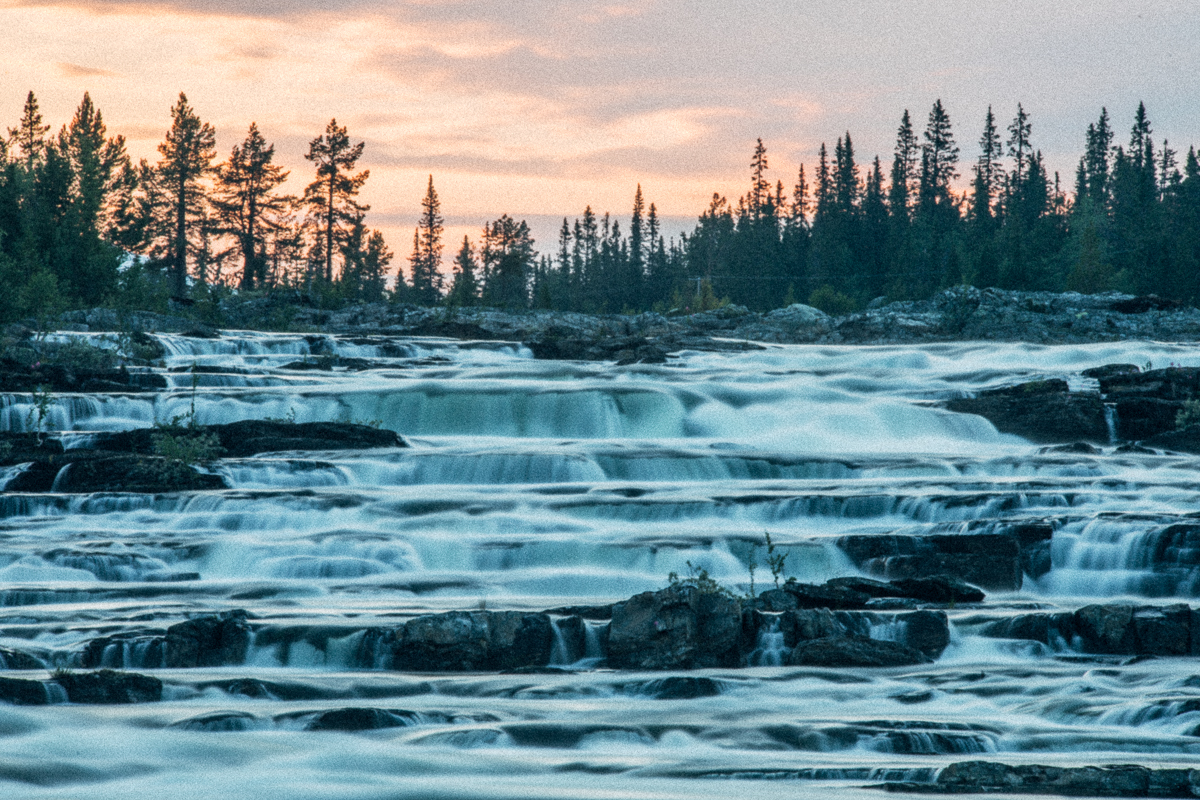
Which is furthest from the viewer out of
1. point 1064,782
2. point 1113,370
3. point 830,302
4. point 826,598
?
point 830,302

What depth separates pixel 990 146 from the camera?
107 metres

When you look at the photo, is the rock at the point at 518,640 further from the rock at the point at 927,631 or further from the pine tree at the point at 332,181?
the pine tree at the point at 332,181

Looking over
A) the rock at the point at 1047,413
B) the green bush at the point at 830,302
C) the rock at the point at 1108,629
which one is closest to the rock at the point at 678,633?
the rock at the point at 1108,629

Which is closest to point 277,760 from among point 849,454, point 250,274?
point 849,454

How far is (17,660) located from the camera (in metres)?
8.90

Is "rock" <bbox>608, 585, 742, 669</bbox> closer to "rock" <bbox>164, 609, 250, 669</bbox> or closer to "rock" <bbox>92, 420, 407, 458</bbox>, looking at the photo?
"rock" <bbox>164, 609, 250, 669</bbox>

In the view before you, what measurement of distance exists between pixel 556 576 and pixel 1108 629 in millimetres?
5718

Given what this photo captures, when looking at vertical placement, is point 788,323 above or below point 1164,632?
above

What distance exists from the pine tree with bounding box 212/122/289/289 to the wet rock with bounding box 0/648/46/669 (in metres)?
69.1

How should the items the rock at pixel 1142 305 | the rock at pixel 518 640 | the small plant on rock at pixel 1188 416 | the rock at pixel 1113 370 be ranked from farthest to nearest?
the rock at pixel 1142 305, the rock at pixel 1113 370, the small plant on rock at pixel 1188 416, the rock at pixel 518 640

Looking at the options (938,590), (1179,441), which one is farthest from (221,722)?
(1179,441)

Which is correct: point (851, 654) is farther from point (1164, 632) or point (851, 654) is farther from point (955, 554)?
point (955, 554)

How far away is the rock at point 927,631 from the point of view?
10031mm

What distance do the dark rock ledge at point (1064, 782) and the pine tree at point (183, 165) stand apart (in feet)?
224
